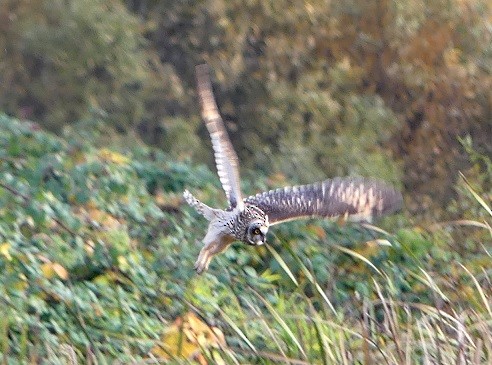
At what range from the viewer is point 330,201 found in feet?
17.5

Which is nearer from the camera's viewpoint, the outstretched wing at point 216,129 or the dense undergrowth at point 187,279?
the dense undergrowth at point 187,279

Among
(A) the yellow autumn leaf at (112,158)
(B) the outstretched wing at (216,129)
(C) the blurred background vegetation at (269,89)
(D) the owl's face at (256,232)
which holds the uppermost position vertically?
(C) the blurred background vegetation at (269,89)

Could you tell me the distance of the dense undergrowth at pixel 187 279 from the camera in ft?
15.0

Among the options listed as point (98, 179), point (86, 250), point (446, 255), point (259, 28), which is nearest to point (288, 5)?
point (259, 28)

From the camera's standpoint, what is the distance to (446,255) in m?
7.96

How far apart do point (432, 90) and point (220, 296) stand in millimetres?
Answer: 6700

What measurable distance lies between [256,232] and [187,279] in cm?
213

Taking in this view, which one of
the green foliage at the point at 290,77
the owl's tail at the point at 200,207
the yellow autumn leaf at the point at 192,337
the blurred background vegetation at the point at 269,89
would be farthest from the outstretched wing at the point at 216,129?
the green foliage at the point at 290,77

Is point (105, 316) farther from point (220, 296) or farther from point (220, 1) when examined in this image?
point (220, 1)

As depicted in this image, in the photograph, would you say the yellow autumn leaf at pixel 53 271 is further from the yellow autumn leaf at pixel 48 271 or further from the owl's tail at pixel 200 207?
the owl's tail at pixel 200 207

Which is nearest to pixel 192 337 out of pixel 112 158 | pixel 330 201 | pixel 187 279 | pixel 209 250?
pixel 209 250

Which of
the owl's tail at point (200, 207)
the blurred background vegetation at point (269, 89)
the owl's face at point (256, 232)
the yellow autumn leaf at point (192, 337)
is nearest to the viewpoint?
the owl's face at point (256, 232)

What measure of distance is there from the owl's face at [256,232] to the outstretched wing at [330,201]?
→ 0.12 meters

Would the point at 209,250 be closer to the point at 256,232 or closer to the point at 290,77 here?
the point at 256,232
